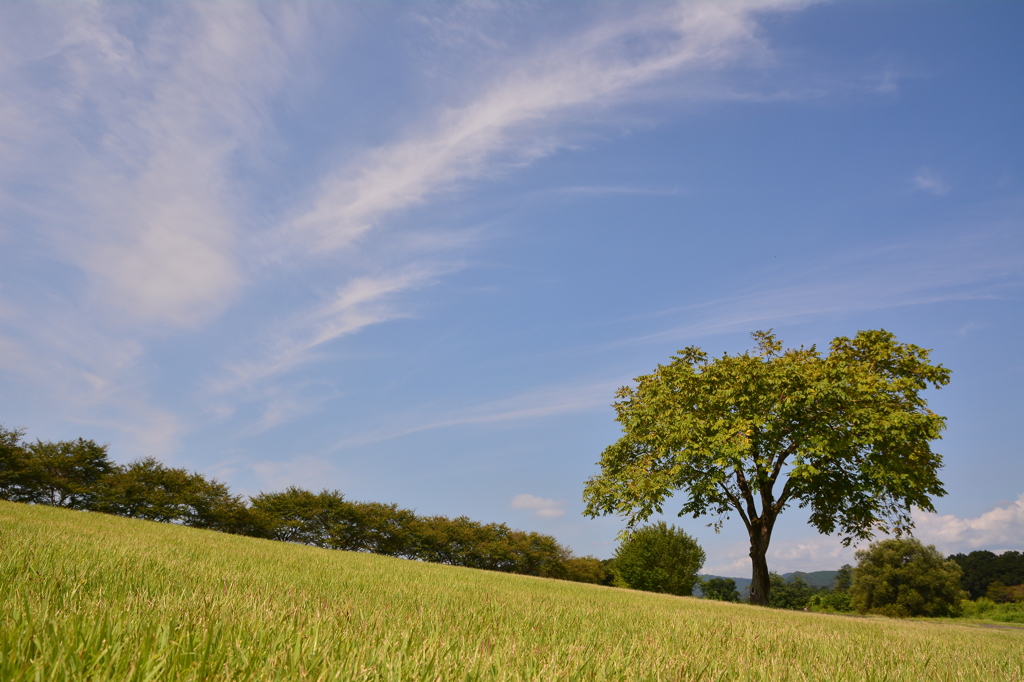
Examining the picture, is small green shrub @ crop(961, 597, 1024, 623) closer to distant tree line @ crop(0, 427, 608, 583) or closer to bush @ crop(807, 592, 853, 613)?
bush @ crop(807, 592, 853, 613)

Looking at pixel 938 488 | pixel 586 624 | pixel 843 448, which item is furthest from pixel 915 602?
pixel 586 624

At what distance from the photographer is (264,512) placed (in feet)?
119

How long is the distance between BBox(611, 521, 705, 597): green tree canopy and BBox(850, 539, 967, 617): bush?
84.6ft

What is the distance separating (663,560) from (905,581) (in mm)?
32316

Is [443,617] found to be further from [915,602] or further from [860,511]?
[915,602]

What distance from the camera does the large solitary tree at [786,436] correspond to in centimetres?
2098

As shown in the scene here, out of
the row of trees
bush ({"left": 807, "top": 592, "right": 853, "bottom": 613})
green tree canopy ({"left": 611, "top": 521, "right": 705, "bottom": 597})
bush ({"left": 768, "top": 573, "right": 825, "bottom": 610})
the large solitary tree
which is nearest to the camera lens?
the large solitary tree

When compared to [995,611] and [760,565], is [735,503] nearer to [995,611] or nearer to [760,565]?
[760,565]

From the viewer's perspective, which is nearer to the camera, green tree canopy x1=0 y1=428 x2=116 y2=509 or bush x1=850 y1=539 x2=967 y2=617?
green tree canopy x1=0 y1=428 x2=116 y2=509

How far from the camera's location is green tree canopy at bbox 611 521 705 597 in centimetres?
3959

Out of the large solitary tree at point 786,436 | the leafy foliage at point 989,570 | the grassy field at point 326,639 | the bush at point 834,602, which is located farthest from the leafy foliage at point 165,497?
the leafy foliage at point 989,570

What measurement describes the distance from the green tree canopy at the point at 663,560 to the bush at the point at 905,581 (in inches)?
1015

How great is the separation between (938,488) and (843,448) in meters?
5.40

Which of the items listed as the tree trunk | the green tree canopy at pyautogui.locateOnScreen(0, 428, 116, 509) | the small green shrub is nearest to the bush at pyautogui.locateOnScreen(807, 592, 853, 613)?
the small green shrub
